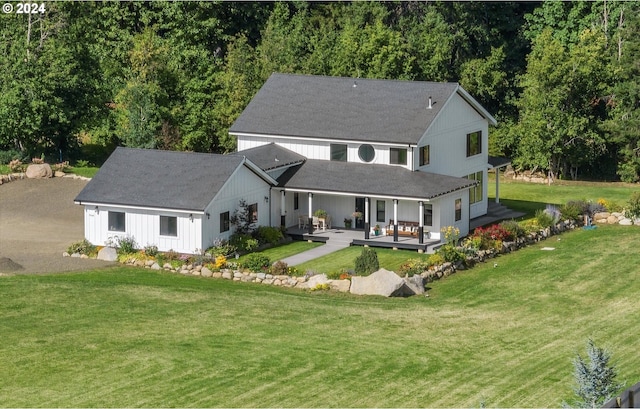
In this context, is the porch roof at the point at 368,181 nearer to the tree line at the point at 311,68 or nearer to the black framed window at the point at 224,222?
the black framed window at the point at 224,222

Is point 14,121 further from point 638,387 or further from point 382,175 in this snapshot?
point 638,387

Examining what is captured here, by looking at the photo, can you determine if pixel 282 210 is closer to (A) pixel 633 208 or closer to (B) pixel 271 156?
(B) pixel 271 156

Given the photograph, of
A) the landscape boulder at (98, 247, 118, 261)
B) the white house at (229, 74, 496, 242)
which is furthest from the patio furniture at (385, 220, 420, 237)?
the landscape boulder at (98, 247, 118, 261)

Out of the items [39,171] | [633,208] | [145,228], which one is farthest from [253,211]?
[633,208]

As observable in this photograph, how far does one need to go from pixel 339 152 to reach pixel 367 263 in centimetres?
1059

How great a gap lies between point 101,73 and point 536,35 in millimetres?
27522

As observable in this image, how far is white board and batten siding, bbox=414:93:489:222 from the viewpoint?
6256 centimetres

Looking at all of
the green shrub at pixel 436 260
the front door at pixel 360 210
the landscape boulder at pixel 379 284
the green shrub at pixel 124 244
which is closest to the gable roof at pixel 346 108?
the front door at pixel 360 210

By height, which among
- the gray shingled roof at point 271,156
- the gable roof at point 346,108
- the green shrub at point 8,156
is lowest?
the green shrub at point 8,156

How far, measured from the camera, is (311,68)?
266 ft

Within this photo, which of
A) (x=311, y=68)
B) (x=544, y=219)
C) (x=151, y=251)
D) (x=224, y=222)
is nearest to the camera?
(x=151, y=251)

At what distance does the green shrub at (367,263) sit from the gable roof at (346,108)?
28.9 feet

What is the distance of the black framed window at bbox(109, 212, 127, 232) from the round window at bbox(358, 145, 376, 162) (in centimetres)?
1128

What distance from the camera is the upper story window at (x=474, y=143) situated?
65.7 m
